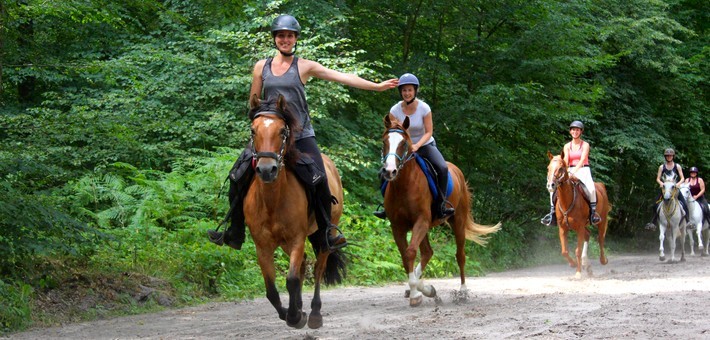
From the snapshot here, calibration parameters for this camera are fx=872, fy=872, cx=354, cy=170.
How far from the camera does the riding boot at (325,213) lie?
28.2 ft

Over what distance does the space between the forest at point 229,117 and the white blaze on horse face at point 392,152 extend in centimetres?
350

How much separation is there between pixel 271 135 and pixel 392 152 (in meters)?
3.52

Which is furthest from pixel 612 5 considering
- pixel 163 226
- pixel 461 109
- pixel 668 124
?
pixel 163 226

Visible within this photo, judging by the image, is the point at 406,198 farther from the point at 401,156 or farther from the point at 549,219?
the point at 549,219

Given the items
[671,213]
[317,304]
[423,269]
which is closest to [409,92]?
[423,269]

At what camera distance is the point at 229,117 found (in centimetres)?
1755

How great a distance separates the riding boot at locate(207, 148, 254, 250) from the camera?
330 inches

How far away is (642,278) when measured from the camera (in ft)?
51.4

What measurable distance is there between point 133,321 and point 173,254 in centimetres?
288

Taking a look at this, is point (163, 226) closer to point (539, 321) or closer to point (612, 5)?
point (539, 321)

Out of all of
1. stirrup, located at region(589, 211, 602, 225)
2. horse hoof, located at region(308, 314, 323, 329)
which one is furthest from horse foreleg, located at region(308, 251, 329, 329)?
stirrup, located at region(589, 211, 602, 225)

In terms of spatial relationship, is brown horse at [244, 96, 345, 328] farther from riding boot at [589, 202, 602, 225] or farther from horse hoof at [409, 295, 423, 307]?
riding boot at [589, 202, 602, 225]

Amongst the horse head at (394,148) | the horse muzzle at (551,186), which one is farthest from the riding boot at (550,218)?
the horse head at (394,148)

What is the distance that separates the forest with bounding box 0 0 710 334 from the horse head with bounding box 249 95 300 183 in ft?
11.4
